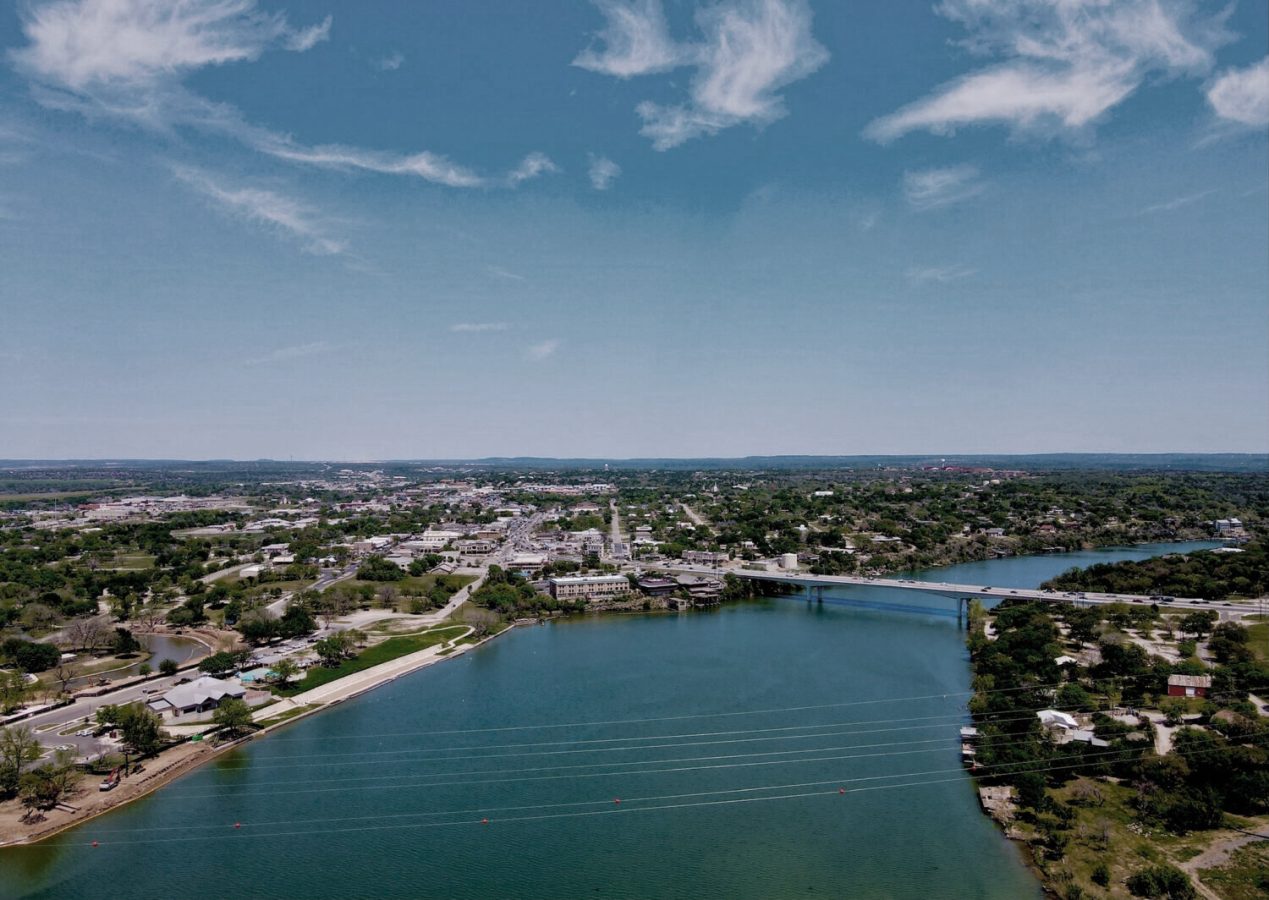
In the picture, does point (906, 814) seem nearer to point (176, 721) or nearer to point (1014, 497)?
point (176, 721)

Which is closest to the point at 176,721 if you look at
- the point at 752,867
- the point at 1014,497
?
the point at 752,867

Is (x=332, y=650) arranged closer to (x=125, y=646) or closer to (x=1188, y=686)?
(x=125, y=646)

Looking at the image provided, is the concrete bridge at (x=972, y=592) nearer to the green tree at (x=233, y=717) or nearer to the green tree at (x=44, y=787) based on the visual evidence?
the green tree at (x=233, y=717)

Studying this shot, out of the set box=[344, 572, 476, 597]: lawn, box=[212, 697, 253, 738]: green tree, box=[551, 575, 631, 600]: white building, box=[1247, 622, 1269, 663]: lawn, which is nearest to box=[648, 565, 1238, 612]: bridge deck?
box=[1247, 622, 1269, 663]: lawn

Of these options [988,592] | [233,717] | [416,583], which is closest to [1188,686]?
[988,592]

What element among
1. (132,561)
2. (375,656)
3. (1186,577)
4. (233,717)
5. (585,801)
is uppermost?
(1186,577)

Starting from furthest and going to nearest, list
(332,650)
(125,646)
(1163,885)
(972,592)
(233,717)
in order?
(972,592), (125,646), (332,650), (233,717), (1163,885)

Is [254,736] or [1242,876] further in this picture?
[254,736]
